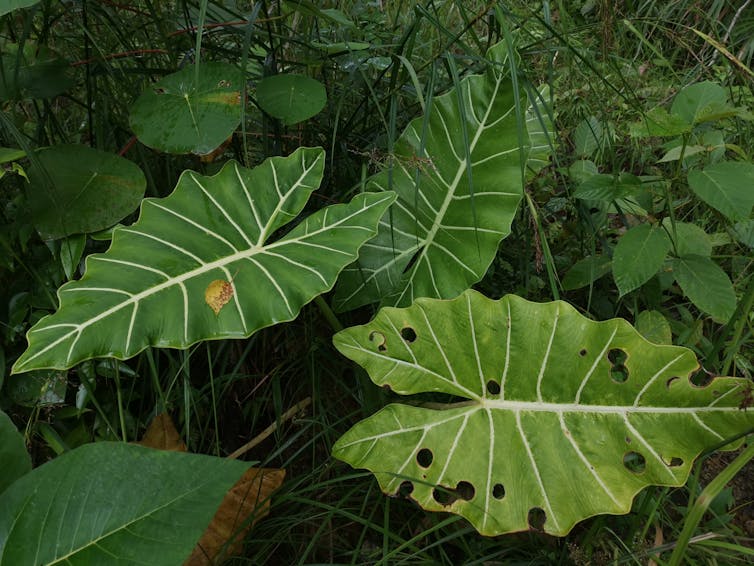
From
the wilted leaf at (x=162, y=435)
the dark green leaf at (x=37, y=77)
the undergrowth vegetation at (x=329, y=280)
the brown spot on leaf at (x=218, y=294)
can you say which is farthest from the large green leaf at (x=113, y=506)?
the dark green leaf at (x=37, y=77)

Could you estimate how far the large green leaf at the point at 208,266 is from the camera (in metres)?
0.90

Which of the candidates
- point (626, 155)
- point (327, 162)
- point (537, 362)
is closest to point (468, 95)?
point (327, 162)

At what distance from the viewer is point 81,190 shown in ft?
3.96

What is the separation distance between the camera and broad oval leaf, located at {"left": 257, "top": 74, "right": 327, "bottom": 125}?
1.21 m

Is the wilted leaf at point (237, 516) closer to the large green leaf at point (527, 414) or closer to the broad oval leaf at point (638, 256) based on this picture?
the large green leaf at point (527, 414)

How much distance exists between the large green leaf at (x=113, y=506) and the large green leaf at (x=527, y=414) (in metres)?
0.30

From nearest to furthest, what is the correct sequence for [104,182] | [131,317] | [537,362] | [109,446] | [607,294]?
[109,446] → [131,317] → [537,362] → [104,182] → [607,294]

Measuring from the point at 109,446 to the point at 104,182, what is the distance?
2.05 feet

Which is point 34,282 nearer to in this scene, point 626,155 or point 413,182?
point 413,182

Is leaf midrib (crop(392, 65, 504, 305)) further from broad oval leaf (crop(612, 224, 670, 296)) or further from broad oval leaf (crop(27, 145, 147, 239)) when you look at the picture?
broad oval leaf (crop(27, 145, 147, 239))

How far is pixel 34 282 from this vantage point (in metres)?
1.30

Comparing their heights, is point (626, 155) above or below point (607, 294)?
above

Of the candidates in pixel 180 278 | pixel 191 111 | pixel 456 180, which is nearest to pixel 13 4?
pixel 191 111

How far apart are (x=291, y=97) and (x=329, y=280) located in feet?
1.46
